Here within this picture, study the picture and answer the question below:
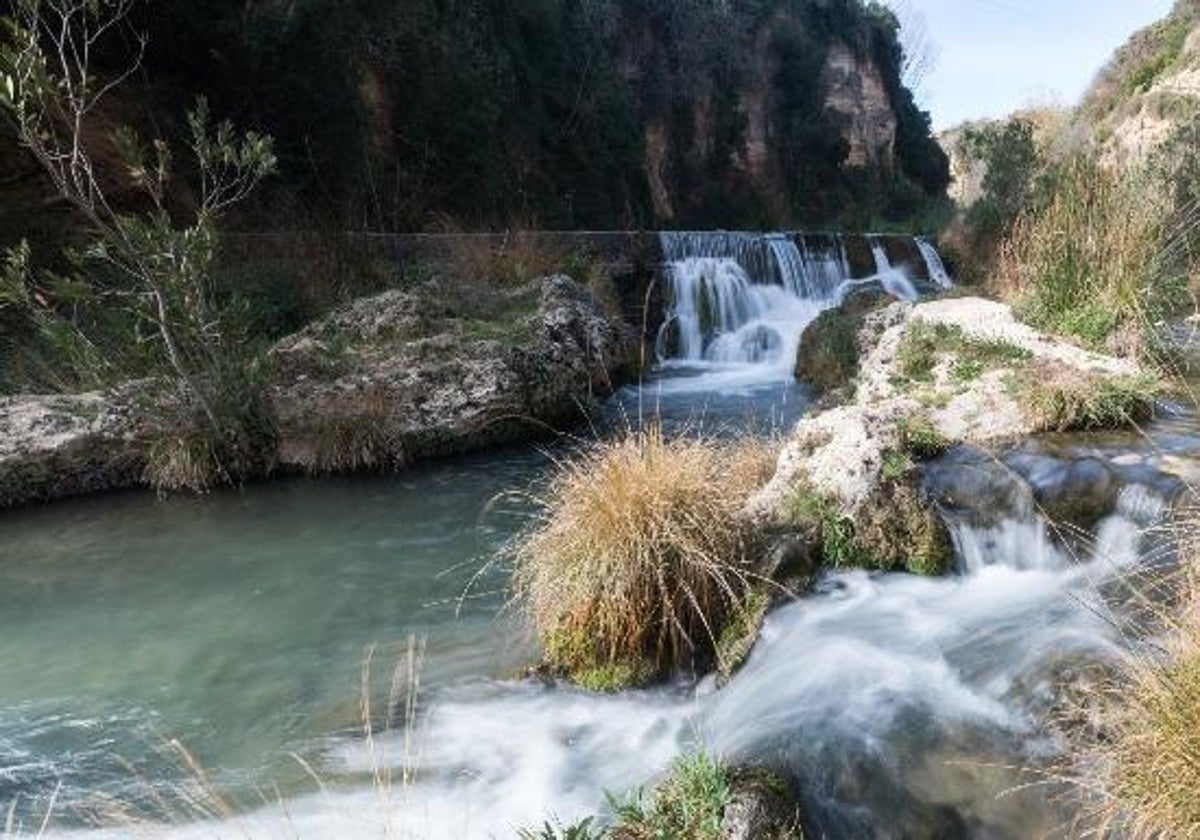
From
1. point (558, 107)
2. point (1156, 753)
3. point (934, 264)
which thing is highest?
point (558, 107)

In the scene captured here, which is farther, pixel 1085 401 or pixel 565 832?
pixel 1085 401

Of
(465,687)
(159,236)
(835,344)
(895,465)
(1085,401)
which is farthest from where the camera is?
(835,344)

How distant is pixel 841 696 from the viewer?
371cm

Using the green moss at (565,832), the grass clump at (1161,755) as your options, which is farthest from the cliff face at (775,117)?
the grass clump at (1161,755)

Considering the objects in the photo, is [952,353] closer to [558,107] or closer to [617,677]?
[617,677]

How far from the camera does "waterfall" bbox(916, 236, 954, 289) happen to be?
57.9 ft

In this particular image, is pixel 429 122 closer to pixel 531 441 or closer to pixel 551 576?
pixel 531 441

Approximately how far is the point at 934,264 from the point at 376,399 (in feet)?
44.5

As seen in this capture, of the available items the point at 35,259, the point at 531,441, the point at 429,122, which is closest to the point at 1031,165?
the point at 429,122

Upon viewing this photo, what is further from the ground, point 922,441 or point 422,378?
point 422,378

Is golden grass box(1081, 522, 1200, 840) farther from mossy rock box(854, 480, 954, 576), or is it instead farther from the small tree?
the small tree

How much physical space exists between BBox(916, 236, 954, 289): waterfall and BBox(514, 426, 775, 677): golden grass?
14679mm

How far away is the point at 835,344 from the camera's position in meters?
11.2

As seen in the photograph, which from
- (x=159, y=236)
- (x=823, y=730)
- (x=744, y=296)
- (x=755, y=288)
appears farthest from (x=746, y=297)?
(x=823, y=730)
